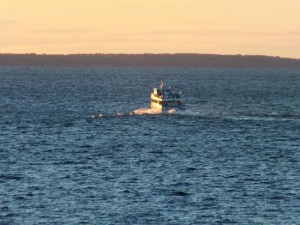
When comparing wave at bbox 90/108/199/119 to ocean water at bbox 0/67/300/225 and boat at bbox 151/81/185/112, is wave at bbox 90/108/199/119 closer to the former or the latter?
boat at bbox 151/81/185/112

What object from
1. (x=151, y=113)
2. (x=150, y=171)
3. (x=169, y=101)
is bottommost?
(x=151, y=113)

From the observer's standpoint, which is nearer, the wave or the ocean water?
the ocean water

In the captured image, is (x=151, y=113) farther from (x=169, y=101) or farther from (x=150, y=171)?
(x=150, y=171)

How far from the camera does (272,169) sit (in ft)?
358

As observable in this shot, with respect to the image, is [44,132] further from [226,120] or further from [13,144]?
[226,120]

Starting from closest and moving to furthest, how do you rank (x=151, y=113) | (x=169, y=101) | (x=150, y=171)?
(x=150, y=171), (x=169, y=101), (x=151, y=113)

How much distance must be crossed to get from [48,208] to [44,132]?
63385 millimetres

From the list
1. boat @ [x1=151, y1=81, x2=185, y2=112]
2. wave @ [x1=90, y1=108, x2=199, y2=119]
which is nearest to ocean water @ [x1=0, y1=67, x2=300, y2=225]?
wave @ [x1=90, y1=108, x2=199, y2=119]

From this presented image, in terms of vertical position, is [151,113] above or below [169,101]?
below

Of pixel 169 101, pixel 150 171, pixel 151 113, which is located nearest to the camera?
pixel 150 171

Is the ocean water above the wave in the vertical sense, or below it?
above

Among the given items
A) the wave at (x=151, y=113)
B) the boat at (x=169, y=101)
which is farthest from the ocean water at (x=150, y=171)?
the boat at (x=169, y=101)

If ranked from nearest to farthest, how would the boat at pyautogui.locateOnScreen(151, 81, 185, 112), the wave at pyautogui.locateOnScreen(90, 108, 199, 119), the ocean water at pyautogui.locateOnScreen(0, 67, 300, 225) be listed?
1. the ocean water at pyautogui.locateOnScreen(0, 67, 300, 225)
2. the wave at pyautogui.locateOnScreen(90, 108, 199, 119)
3. the boat at pyautogui.locateOnScreen(151, 81, 185, 112)

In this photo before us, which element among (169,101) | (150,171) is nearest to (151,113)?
(169,101)
